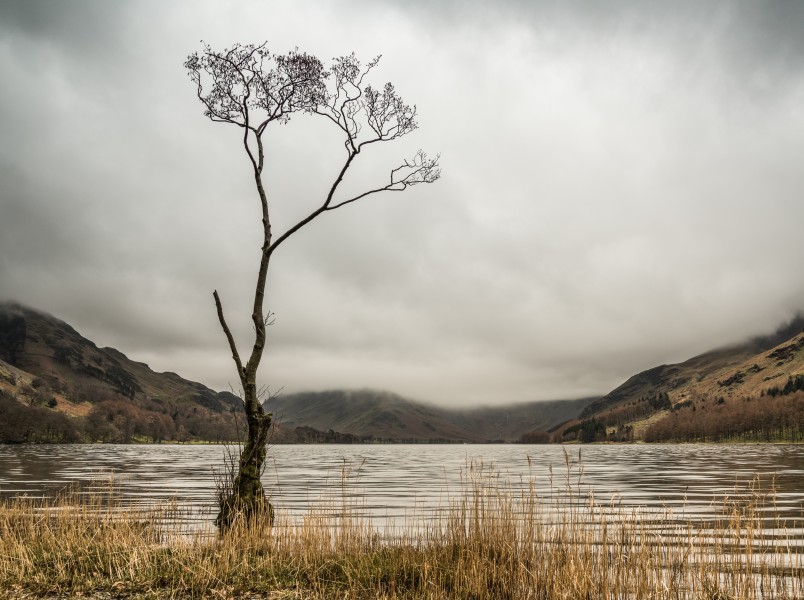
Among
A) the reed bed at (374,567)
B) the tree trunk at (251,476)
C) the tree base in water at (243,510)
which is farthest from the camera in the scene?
the tree trunk at (251,476)

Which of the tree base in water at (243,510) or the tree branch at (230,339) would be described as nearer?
the tree base in water at (243,510)

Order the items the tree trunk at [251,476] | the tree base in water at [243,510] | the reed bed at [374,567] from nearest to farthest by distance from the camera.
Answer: the reed bed at [374,567], the tree base in water at [243,510], the tree trunk at [251,476]

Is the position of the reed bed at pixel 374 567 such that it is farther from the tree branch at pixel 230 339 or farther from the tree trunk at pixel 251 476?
the tree branch at pixel 230 339

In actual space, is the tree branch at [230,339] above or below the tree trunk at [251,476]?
above

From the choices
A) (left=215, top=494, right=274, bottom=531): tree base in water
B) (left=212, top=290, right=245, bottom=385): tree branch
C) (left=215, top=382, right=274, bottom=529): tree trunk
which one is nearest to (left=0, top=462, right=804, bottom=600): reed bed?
(left=215, top=494, right=274, bottom=531): tree base in water

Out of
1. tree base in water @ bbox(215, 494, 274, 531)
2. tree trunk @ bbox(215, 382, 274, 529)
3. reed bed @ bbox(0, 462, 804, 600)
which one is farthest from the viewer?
tree trunk @ bbox(215, 382, 274, 529)

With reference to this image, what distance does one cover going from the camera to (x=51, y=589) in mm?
9797

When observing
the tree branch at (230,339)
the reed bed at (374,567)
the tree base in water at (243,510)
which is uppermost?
the tree branch at (230,339)

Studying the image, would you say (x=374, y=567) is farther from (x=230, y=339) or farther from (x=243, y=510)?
(x=230, y=339)

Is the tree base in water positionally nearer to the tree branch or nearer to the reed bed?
the reed bed

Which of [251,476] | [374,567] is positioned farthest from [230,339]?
[374,567]

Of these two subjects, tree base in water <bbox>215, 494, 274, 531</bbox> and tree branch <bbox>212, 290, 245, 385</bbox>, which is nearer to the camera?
tree base in water <bbox>215, 494, 274, 531</bbox>

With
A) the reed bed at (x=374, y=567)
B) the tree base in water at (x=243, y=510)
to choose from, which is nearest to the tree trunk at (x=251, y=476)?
the tree base in water at (x=243, y=510)

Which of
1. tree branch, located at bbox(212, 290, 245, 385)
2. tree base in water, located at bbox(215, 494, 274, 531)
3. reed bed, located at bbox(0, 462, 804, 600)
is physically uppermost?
tree branch, located at bbox(212, 290, 245, 385)
